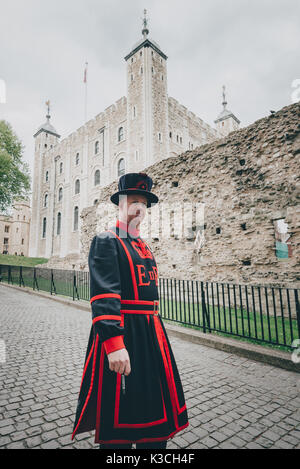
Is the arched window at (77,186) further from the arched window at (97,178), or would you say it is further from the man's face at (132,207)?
the man's face at (132,207)

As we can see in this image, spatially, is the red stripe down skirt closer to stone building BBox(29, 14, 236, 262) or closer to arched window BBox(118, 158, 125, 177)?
stone building BBox(29, 14, 236, 262)

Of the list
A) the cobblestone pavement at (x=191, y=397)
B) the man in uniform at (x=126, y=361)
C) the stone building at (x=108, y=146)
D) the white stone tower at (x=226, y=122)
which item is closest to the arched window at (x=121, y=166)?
the stone building at (x=108, y=146)

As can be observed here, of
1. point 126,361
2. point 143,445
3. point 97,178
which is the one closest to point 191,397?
point 143,445

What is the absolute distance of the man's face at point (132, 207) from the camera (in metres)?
1.94

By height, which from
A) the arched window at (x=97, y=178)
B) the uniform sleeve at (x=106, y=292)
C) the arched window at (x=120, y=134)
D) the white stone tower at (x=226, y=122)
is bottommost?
the uniform sleeve at (x=106, y=292)

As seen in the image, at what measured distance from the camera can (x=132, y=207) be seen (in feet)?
6.39

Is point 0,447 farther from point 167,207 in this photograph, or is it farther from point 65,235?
point 65,235

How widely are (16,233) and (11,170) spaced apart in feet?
117

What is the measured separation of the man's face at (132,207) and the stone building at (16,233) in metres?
58.6

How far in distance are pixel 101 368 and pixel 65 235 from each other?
31.4 meters

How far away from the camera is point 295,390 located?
3053mm

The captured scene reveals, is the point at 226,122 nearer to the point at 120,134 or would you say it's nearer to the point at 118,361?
the point at 120,134

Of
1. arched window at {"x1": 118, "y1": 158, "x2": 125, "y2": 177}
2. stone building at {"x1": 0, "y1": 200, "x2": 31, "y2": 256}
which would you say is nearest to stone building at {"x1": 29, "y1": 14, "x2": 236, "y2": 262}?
arched window at {"x1": 118, "y1": 158, "x2": 125, "y2": 177}
